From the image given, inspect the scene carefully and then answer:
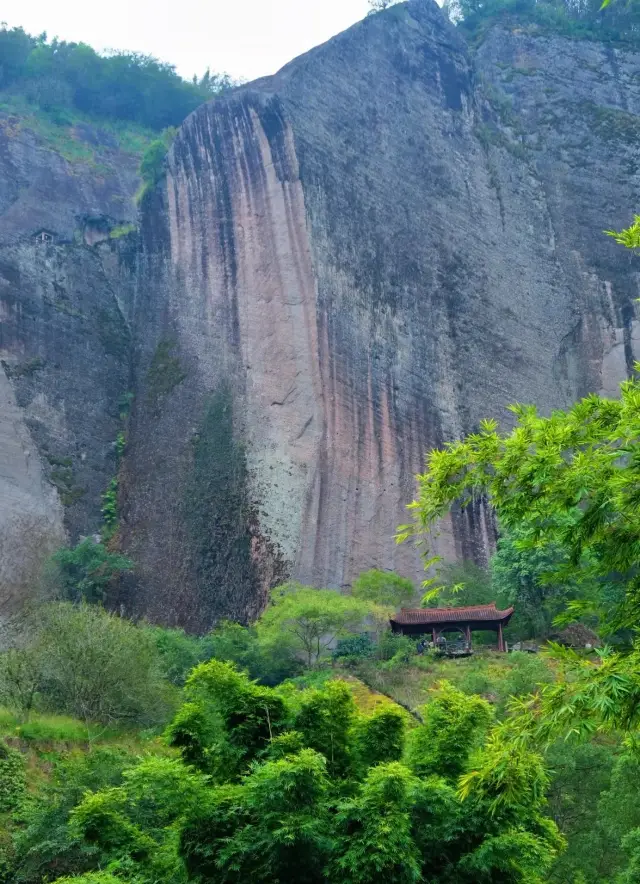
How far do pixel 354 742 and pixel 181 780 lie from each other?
1680mm

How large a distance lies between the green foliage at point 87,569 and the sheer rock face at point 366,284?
1.20 m

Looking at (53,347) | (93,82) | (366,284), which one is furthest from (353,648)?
(93,82)

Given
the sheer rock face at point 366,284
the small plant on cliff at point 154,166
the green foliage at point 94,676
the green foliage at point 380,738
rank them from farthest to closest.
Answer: the small plant on cliff at point 154,166
the sheer rock face at point 366,284
the green foliage at point 94,676
the green foliage at point 380,738

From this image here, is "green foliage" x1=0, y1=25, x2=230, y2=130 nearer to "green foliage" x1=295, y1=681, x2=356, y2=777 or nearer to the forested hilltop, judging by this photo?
the forested hilltop

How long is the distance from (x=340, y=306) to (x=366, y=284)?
5.05 feet

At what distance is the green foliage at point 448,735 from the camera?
8.81m

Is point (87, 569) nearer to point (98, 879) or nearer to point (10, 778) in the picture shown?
Answer: point (10, 778)

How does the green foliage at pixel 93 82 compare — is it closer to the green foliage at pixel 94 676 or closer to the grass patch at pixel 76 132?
the grass patch at pixel 76 132

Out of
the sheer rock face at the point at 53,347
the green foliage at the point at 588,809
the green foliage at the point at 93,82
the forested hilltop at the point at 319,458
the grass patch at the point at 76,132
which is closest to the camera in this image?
the forested hilltop at the point at 319,458

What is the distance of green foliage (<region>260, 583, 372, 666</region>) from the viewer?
70.3 ft

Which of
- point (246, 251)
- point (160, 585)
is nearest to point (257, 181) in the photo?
point (246, 251)

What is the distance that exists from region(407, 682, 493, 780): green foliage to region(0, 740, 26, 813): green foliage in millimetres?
6833

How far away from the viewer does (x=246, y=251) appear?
100ft

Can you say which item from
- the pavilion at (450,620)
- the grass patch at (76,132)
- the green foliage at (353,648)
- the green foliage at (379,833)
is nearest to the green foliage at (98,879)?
the green foliage at (379,833)
